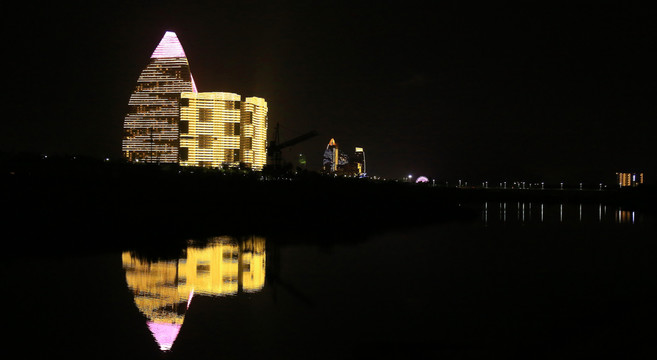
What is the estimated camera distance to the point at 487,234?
1357 inches

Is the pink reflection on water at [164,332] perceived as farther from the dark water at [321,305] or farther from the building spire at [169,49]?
the building spire at [169,49]

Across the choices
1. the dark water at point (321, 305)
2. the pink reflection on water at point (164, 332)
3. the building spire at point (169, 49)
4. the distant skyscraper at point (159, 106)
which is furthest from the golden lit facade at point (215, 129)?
the pink reflection on water at point (164, 332)

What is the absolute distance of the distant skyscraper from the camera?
Result: 106062 mm

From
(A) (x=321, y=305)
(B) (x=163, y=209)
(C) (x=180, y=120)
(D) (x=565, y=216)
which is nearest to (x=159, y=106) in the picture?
(C) (x=180, y=120)

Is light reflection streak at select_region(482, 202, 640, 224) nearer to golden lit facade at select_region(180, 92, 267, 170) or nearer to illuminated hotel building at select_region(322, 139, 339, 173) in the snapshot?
golden lit facade at select_region(180, 92, 267, 170)

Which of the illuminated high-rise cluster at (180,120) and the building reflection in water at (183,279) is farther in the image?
the illuminated high-rise cluster at (180,120)

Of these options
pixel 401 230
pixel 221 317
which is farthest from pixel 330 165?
pixel 221 317

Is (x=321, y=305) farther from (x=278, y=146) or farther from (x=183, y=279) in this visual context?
(x=278, y=146)

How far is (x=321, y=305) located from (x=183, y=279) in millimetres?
4415

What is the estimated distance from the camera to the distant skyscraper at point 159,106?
106062 mm

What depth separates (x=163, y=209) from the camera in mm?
30641

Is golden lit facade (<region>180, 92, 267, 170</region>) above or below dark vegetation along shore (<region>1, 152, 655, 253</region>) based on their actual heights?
above

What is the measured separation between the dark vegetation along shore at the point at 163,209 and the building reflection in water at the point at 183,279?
13.6 ft

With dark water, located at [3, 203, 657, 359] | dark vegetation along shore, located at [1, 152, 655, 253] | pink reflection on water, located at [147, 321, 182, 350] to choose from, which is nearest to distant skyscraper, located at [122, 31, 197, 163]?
dark vegetation along shore, located at [1, 152, 655, 253]
